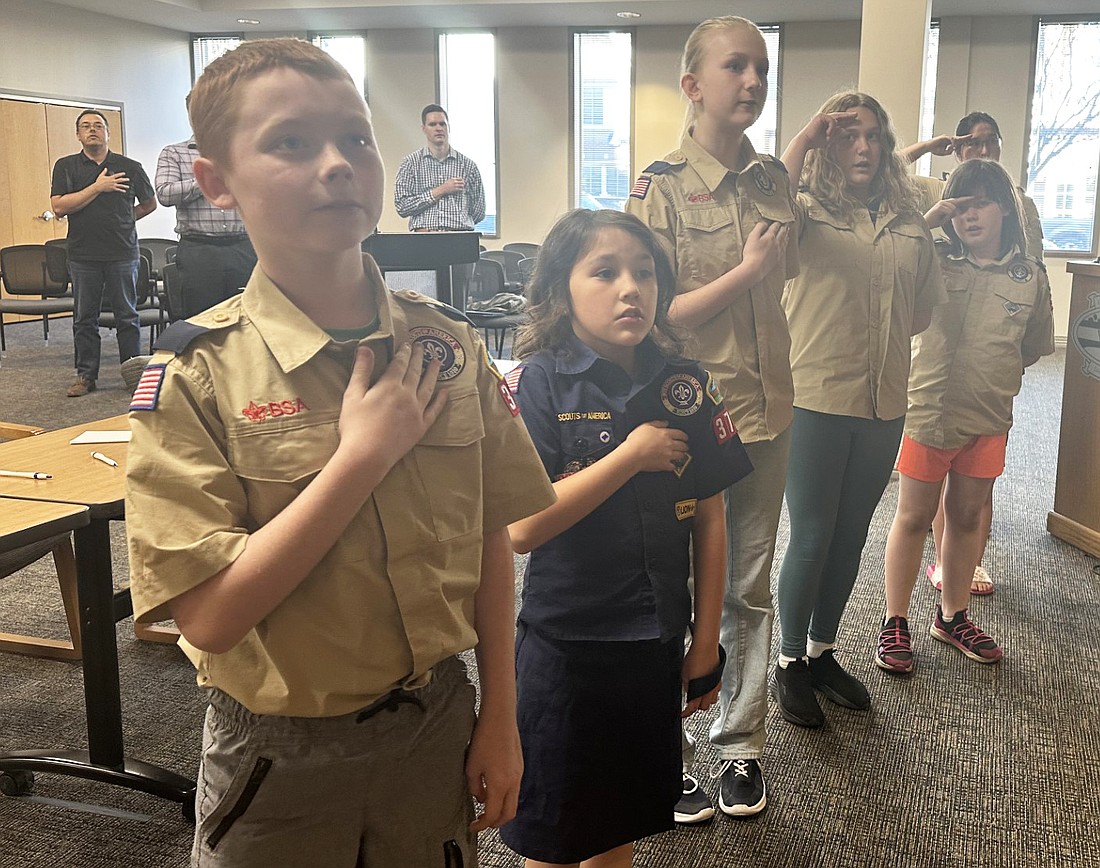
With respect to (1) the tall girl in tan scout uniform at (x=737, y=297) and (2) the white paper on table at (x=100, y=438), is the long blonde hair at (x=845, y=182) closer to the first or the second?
(1) the tall girl in tan scout uniform at (x=737, y=297)

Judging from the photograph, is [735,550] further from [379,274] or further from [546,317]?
A: [379,274]

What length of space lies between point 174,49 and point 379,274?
1190 cm

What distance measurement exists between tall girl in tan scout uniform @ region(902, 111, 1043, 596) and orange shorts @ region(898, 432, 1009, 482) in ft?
0.57

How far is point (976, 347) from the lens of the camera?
9.30 ft

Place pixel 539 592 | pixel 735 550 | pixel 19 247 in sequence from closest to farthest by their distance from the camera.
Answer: pixel 539 592
pixel 735 550
pixel 19 247

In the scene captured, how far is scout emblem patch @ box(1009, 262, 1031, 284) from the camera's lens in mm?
2820

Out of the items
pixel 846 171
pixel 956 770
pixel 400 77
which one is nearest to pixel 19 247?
pixel 400 77

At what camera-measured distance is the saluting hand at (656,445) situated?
4.72 feet

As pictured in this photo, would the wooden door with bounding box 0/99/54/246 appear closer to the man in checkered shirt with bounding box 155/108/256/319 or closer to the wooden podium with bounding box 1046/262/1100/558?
the man in checkered shirt with bounding box 155/108/256/319

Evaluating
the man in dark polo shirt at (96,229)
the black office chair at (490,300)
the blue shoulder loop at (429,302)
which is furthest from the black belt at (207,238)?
the blue shoulder loop at (429,302)

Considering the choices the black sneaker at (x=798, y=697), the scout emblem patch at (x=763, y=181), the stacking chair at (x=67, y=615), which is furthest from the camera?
the stacking chair at (x=67, y=615)

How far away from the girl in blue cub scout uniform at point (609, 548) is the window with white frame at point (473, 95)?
9.43 m

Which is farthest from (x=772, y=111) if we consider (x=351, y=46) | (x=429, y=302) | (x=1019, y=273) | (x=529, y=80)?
(x=429, y=302)

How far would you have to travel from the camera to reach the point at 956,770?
2213 millimetres
